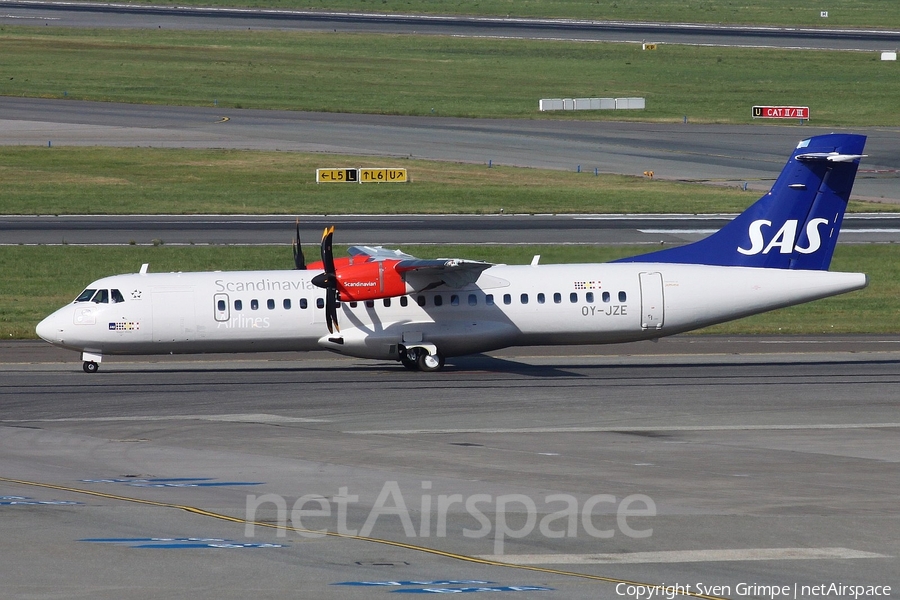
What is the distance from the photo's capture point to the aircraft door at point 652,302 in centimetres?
3142

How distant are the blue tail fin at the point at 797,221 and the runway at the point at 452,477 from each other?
3027 mm

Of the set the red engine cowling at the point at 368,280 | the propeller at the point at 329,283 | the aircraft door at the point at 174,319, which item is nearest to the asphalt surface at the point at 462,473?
the aircraft door at the point at 174,319

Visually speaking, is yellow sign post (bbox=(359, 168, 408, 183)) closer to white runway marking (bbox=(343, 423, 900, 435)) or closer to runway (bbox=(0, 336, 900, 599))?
runway (bbox=(0, 336, 900, 599))

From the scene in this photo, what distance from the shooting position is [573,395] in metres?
27.7

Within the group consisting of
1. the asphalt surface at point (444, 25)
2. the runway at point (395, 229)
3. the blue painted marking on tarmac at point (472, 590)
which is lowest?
the blue painted marking on tarmac at point (472, 590)

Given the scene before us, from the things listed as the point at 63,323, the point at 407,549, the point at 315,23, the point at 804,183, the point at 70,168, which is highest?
the point at 315,23

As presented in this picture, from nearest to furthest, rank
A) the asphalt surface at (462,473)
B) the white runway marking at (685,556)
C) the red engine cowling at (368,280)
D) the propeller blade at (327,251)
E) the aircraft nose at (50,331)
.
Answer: the asphalt surface at (462,473) → the white runway marking at (685,556) → the propeller blade at (327,251) → the red engine cowling at (368,280) → the aircraft nose at (50,331)

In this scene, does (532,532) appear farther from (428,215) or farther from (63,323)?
(428,215)

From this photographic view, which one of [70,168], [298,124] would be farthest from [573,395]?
[298,124]

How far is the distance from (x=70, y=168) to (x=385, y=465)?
52457mm

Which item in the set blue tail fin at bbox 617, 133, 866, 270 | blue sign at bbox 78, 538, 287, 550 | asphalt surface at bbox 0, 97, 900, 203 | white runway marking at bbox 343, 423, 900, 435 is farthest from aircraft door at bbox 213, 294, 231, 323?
asphalt surface at bbox 0, 97, 900, 203

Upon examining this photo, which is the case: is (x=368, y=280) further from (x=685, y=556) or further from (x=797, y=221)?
(x=685, y=556)

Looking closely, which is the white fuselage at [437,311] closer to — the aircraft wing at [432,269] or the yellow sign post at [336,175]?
the aircraft wing at [432,269]

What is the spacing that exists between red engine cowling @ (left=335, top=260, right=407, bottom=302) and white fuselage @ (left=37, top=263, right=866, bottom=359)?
3.73ft
